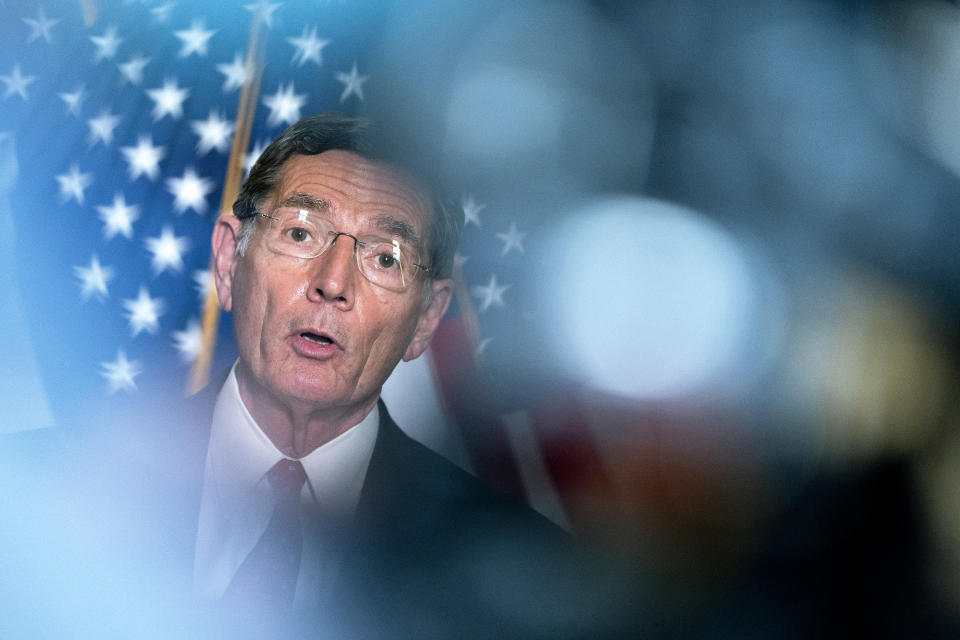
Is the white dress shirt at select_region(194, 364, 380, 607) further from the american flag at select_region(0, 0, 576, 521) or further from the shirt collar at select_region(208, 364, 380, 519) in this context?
the american flag at select_region(0, 0, 576, 521)

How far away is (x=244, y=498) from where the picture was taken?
56.6 inches

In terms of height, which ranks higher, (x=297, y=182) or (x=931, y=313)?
(x=297, y=182)

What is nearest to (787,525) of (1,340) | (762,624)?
(762,624)

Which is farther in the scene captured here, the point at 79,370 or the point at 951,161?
the point at 951,161

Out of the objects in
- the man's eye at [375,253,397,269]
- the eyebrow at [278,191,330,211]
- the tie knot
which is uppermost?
the eyebrow at [278,191,330,211]

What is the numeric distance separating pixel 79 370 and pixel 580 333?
3.28 ft

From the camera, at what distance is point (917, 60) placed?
1.69 metres

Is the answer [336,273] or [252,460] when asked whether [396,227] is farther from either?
[252,460]

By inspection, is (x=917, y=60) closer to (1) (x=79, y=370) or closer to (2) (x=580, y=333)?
(2) (x=580, y=333)

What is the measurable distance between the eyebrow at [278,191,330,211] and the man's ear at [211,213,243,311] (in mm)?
121

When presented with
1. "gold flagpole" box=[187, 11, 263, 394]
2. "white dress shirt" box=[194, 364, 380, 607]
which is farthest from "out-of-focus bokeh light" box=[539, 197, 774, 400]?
"gold flagpole" box=[187, 11, 263, 394]

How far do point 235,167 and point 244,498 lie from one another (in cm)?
65

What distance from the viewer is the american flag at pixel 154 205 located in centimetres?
147

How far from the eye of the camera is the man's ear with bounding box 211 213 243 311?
1446 mm
